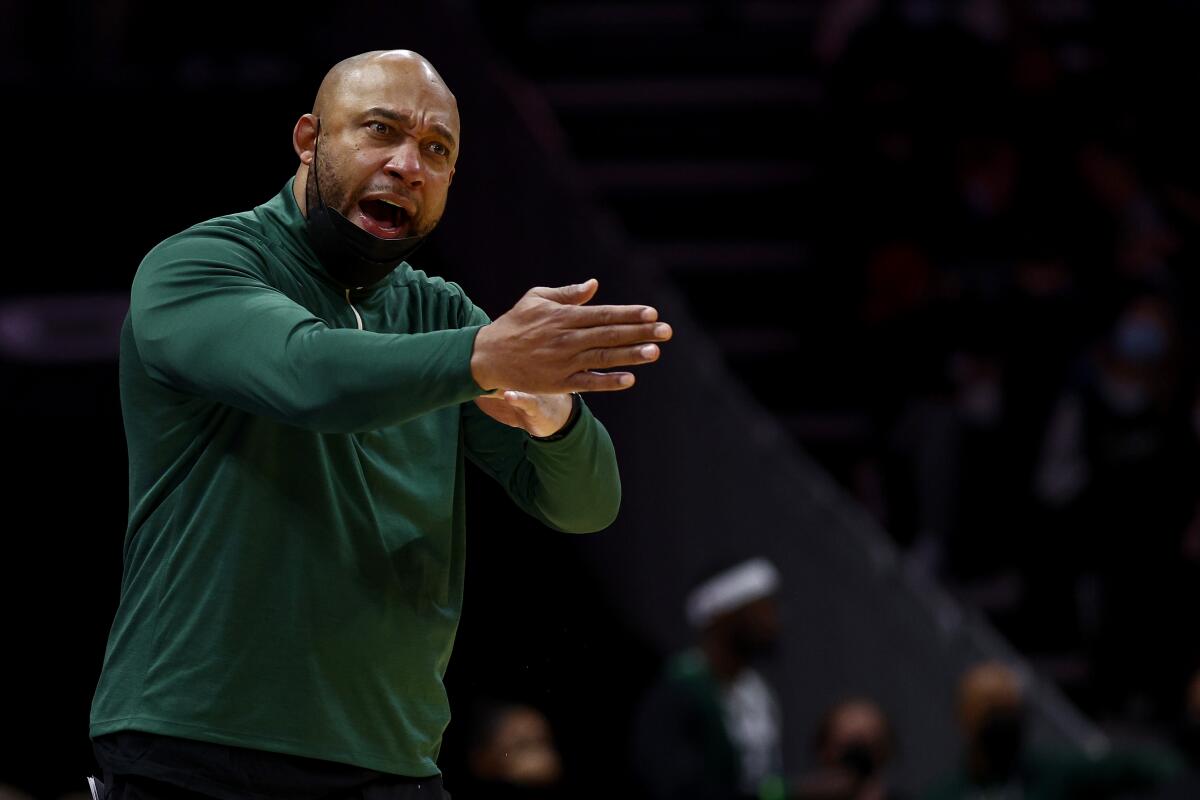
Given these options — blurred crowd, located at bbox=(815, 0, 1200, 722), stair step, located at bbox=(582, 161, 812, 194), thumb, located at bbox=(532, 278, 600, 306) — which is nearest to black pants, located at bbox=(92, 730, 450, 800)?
thumb, located at bbox=(532, 278, 600, 306)

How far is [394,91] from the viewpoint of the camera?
7.75 ft

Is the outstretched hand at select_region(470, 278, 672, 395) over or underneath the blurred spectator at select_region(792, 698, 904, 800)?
over

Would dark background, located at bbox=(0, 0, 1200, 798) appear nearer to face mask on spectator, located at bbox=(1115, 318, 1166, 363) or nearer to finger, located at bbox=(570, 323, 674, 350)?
face mask on spectator, located at bbox=(1115, 318, 1166, 363)

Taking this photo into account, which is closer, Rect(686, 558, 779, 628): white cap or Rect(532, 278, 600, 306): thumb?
Rect(532, 278, 600, 306): thumb

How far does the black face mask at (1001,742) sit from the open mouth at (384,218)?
4.81m

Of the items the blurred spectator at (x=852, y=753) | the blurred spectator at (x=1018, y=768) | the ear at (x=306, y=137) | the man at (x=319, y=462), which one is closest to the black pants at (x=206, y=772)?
the man at (x=319, y=462)

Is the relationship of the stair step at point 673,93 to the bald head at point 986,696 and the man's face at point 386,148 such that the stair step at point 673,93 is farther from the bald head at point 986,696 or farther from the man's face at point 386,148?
the man's face at point 386,148

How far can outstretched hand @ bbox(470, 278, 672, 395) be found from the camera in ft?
6.79

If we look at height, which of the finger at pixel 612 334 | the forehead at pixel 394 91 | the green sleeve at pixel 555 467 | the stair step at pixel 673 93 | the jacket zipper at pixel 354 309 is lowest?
the stair step at pixel 673 93

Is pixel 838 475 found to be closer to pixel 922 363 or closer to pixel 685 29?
pixel 922 363

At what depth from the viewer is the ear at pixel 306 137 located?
8.05 feet

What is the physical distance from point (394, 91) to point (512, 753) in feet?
11.8

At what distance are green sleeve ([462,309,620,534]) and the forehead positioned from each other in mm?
367

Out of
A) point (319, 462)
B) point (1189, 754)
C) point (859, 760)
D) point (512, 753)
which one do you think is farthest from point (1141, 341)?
point (319, 462)
